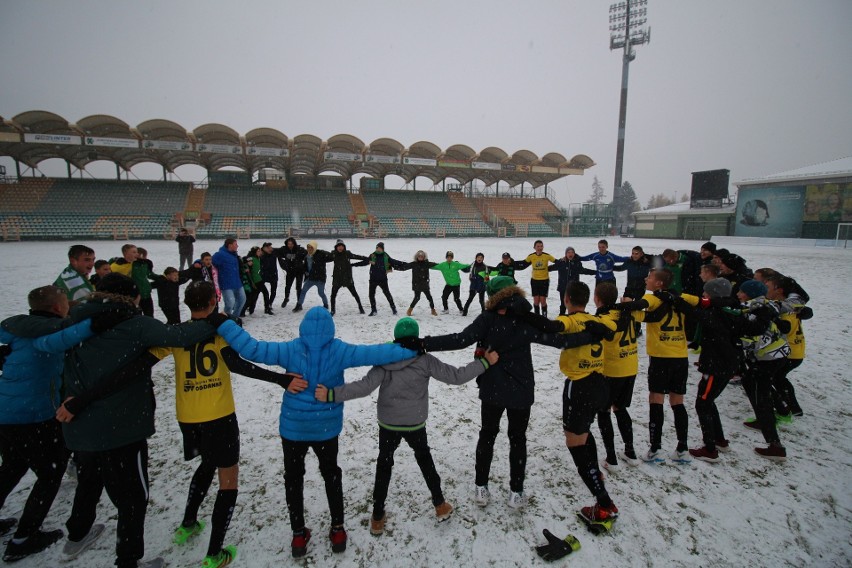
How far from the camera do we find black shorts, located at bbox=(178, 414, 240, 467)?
7.51 feet

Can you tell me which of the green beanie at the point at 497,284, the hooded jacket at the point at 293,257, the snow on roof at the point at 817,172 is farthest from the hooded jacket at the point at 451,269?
the snow on roof at the point at 817,172

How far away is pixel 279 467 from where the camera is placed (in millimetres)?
3279

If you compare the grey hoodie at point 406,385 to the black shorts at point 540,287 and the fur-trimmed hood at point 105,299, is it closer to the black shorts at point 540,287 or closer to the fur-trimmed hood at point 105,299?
the fur-trimmed hood at point 105,299

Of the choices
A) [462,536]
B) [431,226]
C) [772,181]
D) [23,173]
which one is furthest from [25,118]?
[772,181]

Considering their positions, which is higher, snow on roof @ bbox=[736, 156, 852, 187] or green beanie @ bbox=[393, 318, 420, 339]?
snow on roof @ bbox=[736, 156, 852, 187]

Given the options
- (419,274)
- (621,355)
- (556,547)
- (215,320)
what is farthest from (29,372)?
(419,274)

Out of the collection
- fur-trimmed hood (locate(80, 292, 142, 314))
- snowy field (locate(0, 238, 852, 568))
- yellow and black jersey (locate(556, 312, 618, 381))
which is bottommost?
snowy field (locate(0, 238, 852, 568))

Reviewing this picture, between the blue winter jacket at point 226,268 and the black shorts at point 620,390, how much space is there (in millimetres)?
6998

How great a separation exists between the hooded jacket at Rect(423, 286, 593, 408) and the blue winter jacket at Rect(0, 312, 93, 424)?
2.43m

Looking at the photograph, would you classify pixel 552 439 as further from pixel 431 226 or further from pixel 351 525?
pixel 431 226

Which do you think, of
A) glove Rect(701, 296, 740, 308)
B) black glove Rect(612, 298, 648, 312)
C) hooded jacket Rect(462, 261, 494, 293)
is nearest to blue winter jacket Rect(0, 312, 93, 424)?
black glove Rect(612, 298, 648, 312)

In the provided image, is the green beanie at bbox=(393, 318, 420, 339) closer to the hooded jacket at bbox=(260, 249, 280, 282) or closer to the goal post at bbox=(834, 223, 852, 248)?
the hooded jacket at bbox=(260, 249, 280, 282)

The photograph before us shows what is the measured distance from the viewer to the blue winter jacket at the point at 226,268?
7281 millimetres

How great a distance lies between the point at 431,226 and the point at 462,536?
35.8 meters
